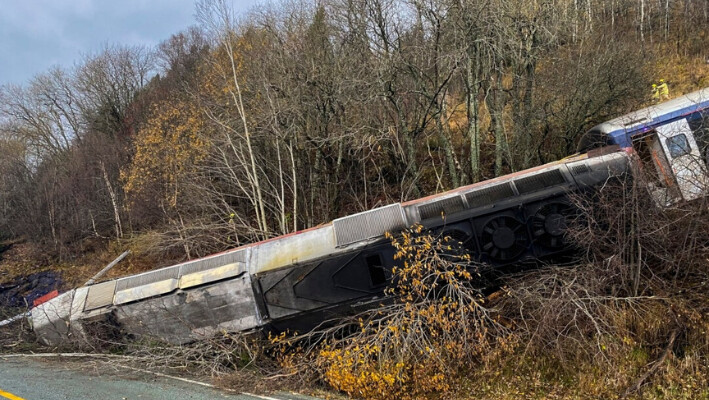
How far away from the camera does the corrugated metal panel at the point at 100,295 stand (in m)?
9.09

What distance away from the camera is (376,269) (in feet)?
25.9

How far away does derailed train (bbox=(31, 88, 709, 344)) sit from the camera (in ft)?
25.7

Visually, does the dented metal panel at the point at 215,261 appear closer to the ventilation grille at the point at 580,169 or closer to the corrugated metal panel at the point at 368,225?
the corrugated metal panel at the point at 368,225

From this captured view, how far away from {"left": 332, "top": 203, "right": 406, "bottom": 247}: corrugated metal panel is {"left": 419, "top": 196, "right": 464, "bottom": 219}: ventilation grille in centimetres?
43

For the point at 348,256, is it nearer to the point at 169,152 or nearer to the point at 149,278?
the point at 149,278

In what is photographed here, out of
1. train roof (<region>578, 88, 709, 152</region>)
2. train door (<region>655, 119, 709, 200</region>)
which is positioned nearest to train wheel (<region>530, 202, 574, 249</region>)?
train door (<region>655, 119, 709, 200</region>)

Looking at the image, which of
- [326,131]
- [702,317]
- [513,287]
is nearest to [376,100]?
[326,131]

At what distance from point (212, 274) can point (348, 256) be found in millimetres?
2786

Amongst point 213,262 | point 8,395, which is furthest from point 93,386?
Answer: point 213,262

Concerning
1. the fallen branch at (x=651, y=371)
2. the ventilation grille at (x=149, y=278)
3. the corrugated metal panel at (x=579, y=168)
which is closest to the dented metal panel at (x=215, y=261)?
the ventilation grille at (x=149, y=278)

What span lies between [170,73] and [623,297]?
108 ft

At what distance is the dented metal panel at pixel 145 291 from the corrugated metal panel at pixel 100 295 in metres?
0.20

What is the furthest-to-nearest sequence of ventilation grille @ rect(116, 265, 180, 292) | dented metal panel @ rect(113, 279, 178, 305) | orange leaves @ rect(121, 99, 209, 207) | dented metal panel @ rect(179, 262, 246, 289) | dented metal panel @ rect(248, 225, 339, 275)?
1. orange leaves @ rect(121, 99, 209, 207)
2. ventilation grille @ rect(116, 265, 180, 292)
3. dented metal panel @ rect(113, 279, 178, 305)
4. dented metal panel @ rect(179, 262, 246, 289)
5. dented metal panel @ rect(248, 225, 339, 275)

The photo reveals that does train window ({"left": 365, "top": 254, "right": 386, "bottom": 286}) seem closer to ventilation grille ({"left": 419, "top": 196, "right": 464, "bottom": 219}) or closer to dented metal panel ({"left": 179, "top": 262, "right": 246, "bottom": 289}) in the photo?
ventilation grille ({"left": 419, "top": 196, "right": 464, "bottom": 219})
